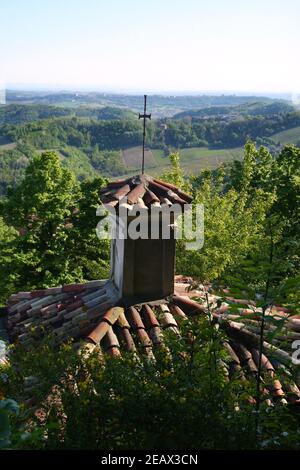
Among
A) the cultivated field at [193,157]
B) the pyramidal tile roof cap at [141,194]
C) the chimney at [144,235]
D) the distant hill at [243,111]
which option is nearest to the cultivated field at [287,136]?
the cultivated field at [193,157]

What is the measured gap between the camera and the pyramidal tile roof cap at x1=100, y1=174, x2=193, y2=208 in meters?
5.99

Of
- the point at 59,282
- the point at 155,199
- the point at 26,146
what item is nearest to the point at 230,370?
the point at 155,199

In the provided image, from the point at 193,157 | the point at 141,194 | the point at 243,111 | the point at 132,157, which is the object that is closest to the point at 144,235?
the point at 141,194

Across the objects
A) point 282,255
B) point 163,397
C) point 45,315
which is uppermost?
point 282,255

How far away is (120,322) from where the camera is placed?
609 cm

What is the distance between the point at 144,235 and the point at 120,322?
Result: 1103mm

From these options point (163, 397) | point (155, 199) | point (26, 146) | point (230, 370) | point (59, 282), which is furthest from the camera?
point (26, 146)

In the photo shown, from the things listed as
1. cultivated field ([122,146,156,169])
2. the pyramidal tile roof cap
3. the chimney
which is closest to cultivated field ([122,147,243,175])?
cultivated field ([122,146,156,169])

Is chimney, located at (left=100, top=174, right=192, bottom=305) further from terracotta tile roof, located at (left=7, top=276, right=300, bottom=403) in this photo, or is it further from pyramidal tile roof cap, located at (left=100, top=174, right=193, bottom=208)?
terracotta tile roof, located at (left=7, top=276, right=300, bottom=403)

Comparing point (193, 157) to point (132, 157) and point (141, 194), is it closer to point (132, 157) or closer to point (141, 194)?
point (132, 157)

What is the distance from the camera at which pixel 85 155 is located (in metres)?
151
